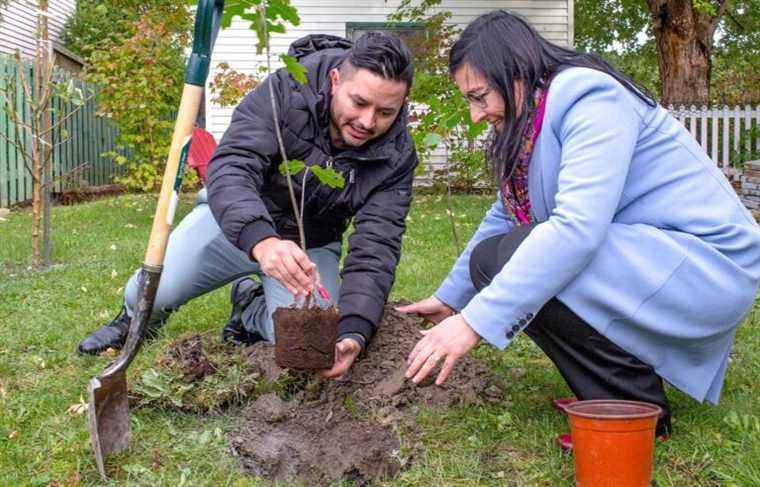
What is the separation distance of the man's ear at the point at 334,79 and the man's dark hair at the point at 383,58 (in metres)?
0.07

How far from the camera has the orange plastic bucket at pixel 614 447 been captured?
1.99 metres

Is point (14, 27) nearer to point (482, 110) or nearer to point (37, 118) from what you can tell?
point (37, 118)

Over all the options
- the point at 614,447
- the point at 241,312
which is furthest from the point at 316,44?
the point at 614,447

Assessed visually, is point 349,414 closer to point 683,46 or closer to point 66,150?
point 683,46

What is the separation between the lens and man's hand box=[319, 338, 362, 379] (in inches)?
108

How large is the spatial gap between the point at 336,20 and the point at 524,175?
1135 centimetres

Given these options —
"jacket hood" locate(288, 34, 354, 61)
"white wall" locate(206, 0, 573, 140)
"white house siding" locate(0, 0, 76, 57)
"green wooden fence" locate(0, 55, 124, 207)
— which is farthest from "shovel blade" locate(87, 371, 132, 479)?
"white house siding" locate(0, 0, 76, 57)

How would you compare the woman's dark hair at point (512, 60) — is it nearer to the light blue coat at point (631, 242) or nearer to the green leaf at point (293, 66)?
the light blue coat at point (631, 242)

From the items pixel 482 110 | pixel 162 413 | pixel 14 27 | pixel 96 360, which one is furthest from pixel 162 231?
pixel 14 27

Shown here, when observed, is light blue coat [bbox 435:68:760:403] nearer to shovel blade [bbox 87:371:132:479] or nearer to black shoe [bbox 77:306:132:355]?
shovel blade [bbox 87:371:132:479]

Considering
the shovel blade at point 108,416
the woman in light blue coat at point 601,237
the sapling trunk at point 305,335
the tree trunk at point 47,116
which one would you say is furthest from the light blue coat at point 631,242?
the tree trunk at point 47,116

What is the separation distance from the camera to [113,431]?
8.02 ft

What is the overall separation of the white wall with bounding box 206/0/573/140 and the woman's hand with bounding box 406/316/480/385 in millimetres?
11228

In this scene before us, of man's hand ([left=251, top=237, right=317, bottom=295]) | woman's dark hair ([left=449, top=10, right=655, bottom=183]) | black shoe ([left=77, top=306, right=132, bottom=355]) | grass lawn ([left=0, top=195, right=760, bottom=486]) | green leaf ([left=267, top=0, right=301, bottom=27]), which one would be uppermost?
green leaf ([left=267, top=0, right=301, bottom=27])
